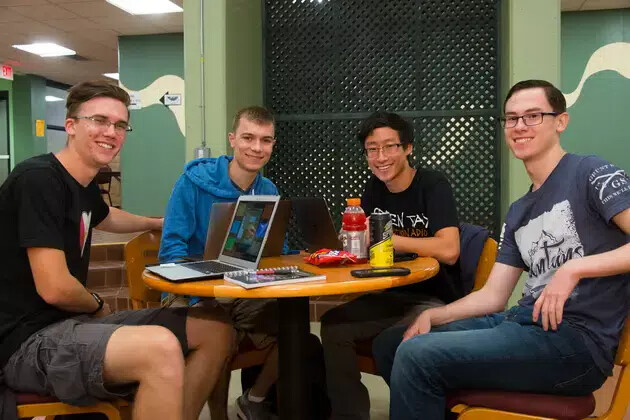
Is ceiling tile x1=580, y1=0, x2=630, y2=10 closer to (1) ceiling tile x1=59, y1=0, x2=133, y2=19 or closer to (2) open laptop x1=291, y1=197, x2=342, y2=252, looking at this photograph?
(1) ceiling tile x1=59, y1=0, x2=133, y2=19

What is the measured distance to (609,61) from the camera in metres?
6.86

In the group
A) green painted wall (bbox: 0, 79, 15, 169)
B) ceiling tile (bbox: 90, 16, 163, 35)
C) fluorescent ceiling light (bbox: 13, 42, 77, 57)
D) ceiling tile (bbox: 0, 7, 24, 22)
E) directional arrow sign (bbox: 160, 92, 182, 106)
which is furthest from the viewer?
green painted wall (bbox: 0, 79, 15, 169)

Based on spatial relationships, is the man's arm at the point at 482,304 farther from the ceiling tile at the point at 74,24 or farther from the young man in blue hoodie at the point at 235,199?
the ceiling tile at the point at 74,24

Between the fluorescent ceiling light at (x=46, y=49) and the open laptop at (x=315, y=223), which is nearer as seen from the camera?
the open laptop at (x=315, y=223)

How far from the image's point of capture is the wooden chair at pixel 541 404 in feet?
4.76

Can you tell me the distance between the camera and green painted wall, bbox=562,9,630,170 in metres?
6.86

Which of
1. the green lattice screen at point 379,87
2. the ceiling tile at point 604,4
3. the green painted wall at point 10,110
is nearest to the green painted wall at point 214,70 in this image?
the green lattice screen at point 379,87

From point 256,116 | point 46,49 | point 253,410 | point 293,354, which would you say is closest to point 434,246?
A: point 293,354

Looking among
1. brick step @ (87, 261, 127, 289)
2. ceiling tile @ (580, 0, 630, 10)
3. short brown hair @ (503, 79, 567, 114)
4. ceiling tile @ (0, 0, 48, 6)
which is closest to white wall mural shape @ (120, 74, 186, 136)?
ceiling tile @ (0, 0, 48, 6)

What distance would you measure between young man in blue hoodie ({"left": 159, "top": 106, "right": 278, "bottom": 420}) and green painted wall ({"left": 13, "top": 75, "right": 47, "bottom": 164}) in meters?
10.8

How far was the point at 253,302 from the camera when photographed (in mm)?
2318

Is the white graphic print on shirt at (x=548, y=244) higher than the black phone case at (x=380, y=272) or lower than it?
higher

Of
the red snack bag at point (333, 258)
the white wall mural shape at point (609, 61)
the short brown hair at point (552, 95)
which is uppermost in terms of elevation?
the white wall mural shape at point (609, 61)

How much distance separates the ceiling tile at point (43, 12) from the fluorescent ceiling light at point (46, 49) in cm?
166
